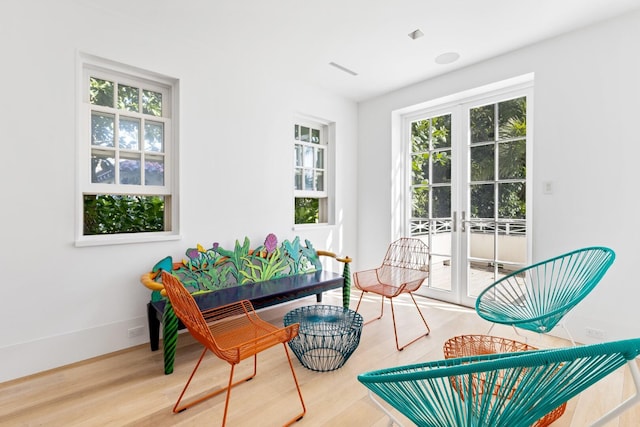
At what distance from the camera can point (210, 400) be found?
1870 millimetres

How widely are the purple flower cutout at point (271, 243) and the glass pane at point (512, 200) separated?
239 cm

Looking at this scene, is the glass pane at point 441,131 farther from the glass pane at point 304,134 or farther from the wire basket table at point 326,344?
the wire basket table at point 326,344

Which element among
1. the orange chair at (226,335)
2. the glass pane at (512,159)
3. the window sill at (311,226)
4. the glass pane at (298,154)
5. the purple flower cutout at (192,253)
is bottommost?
the orange chair at (226,335)

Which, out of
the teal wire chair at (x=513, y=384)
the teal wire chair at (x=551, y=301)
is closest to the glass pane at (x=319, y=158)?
the teal wire chair at (x=551, y=301)

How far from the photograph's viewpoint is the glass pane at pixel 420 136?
396 centimetres

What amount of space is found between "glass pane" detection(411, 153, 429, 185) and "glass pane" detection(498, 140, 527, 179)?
848mm

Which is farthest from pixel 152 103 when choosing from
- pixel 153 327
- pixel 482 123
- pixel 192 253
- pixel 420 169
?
pixel 482 123

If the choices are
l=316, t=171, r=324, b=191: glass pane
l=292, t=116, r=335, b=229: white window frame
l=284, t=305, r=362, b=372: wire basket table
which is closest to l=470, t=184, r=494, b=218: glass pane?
l=292, t=116, r=335, b=229: white window frame

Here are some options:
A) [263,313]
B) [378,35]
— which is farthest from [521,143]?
[263,313]

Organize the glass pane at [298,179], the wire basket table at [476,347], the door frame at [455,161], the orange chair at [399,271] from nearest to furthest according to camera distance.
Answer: the wire basket table at [476,347]
the orange chair at [399,271]
the door frame at [455,161]
the glass pane at [298,179]

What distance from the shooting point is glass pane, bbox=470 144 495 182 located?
3.36m

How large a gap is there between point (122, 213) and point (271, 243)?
4.49 feet

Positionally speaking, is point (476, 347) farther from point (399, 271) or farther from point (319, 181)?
point (319, 181)

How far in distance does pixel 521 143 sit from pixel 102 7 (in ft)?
12.6
